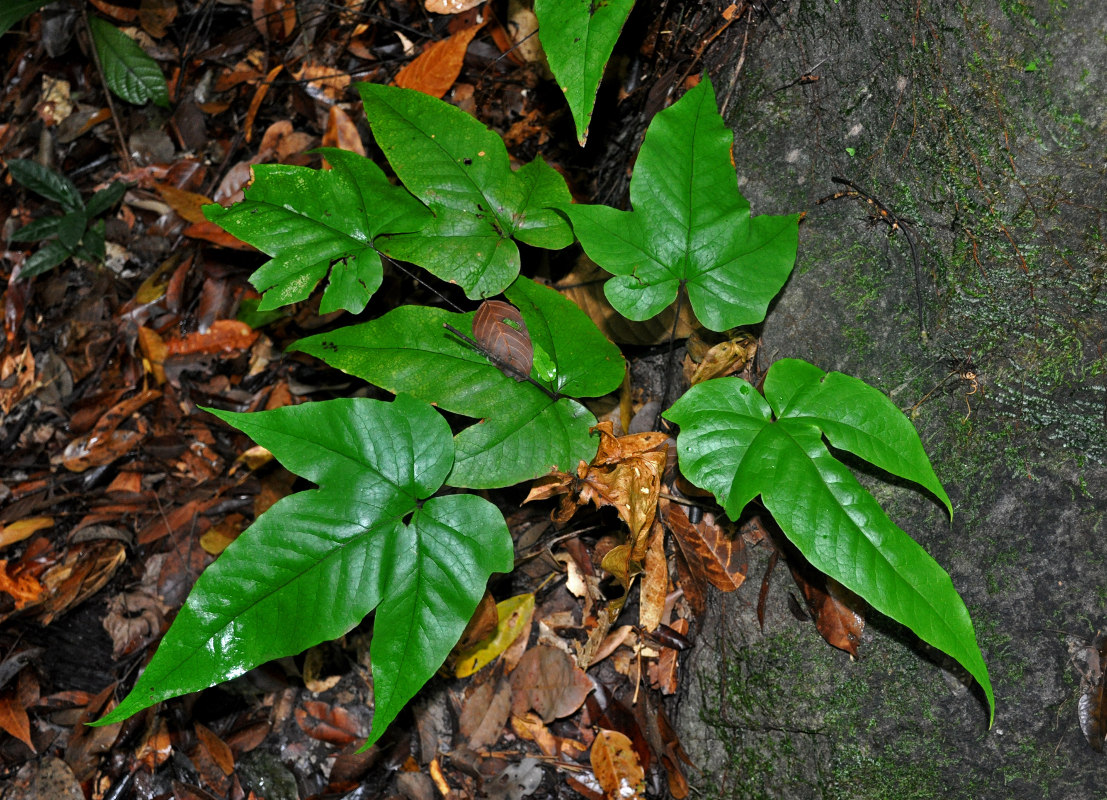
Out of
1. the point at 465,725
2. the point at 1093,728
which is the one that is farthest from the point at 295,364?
the point at 1093,728

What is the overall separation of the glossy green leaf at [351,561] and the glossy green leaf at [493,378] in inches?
4.2

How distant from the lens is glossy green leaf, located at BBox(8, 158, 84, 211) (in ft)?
10.3

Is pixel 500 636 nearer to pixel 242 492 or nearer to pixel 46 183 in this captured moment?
pixel 242 492

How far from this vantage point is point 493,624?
218 centimetres

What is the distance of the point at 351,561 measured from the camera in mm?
1659

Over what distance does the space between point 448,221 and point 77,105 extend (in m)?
→ 2.73

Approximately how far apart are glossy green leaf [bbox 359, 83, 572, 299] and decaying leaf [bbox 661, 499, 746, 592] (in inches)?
33.0

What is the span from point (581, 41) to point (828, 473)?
3.74ft

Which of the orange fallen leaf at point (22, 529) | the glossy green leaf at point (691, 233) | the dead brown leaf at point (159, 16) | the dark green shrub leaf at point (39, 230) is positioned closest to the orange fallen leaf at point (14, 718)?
the orange fallen leaf at point (22, 529)

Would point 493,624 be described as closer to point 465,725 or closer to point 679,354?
point 465,725

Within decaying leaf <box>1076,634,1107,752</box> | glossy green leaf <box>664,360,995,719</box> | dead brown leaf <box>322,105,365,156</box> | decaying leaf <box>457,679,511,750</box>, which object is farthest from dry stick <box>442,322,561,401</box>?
decaying leaf <box>1076,634,1107,752</box>

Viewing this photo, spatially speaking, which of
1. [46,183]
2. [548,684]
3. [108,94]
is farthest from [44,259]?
[548,684]

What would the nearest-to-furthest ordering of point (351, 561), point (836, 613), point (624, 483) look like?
point (351, 561) → point (836, 613) → point (624, 483)

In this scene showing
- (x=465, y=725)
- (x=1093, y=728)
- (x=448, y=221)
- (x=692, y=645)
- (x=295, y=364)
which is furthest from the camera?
(x=295, y=364)
